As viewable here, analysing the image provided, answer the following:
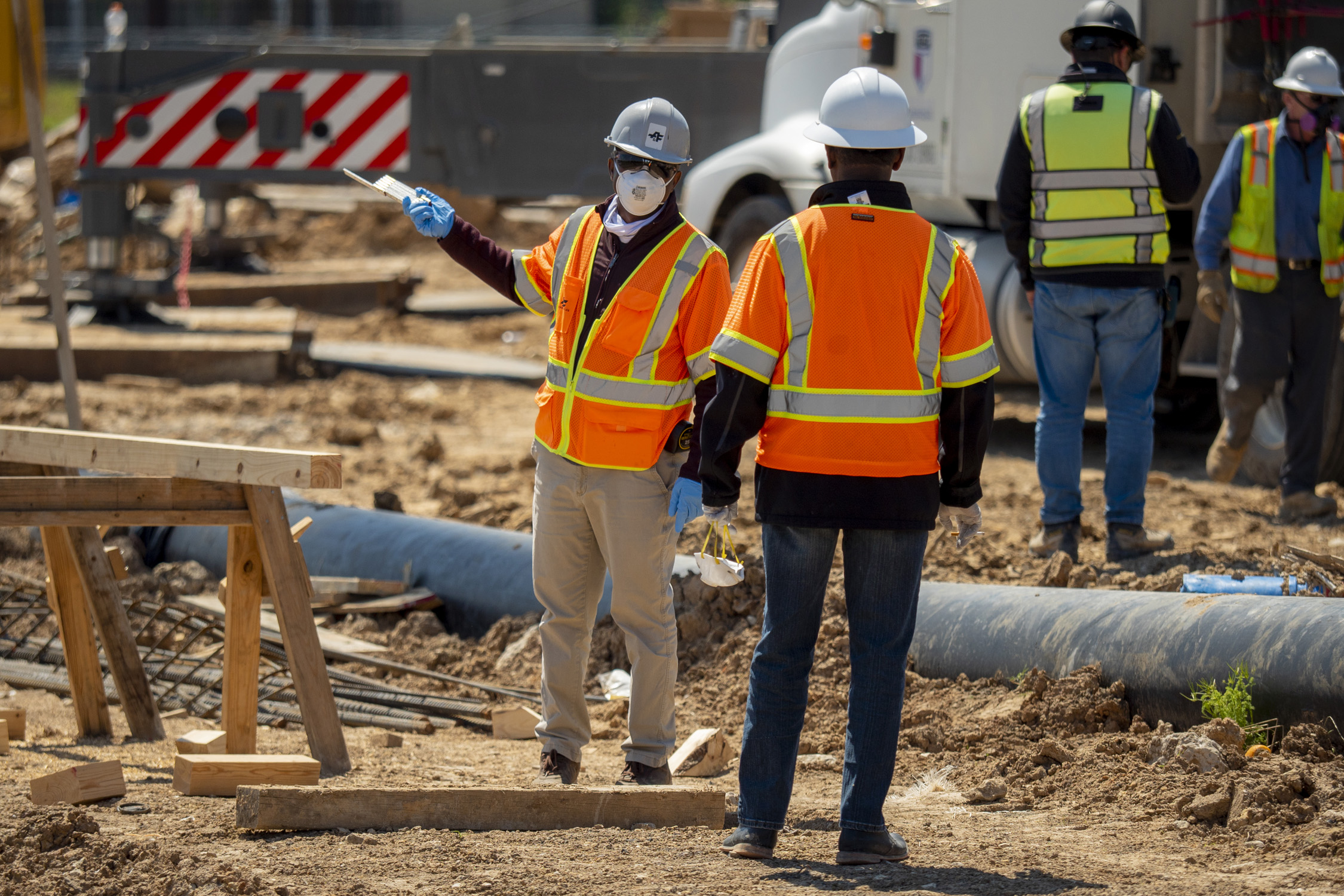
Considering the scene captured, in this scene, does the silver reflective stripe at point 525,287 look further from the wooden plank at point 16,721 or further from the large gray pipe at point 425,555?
the wooden plank at point 16,721

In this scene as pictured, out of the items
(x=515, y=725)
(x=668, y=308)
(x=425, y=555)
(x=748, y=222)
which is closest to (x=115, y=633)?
(x=515, y=725)

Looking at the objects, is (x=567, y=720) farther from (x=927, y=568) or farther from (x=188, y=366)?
(x=188, y=366)

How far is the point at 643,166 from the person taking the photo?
4.08 m

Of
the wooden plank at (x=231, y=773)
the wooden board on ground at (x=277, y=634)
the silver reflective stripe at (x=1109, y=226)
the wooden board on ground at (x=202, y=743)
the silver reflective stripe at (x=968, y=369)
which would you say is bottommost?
the wooden board on ground at (x=277, y=634)

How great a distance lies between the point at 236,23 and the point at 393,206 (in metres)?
19.2

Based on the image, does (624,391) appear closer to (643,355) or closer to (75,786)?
(643,355)

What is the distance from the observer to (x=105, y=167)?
1130 cm

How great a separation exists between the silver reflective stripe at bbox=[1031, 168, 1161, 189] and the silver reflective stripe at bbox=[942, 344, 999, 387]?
2.62 meters

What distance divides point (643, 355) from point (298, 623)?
121 centimetres

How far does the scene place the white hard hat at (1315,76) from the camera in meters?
6.04

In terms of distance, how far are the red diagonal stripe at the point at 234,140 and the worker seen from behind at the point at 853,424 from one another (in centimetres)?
856

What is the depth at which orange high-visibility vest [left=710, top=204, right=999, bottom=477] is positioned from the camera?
10.9ft

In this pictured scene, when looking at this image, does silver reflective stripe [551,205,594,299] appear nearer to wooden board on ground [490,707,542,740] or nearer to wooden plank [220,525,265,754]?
wooden plank [220,525,265,754]

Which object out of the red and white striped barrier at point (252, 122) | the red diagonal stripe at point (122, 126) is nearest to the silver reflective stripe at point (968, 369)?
the red and white striped barrier at point (252, 122)
